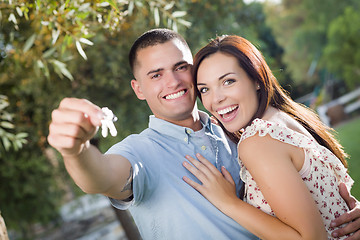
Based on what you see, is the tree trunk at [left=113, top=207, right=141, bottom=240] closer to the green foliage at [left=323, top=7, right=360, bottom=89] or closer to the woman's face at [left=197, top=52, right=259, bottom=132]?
the woman's face at [left=197, top=52, right=259, bottom=132]

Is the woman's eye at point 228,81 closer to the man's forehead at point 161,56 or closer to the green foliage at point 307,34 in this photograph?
the man's forehead at point 161,56

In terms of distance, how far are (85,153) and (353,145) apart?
1024 cm

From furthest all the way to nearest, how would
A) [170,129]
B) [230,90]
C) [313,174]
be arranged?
1. [170,129]
2. [230,90]
3. [313,174]

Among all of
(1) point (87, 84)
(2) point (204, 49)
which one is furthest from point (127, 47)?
(2) point (204, 49)

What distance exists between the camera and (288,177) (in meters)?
1.92

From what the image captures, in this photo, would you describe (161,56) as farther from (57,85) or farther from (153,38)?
(57,85)

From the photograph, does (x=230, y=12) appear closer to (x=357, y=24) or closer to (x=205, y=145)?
(x=205, y=145)

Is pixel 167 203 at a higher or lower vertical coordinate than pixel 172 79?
lower

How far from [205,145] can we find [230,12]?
4.90 metres

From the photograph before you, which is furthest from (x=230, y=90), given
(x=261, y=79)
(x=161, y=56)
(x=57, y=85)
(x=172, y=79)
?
(x=57, y=85)

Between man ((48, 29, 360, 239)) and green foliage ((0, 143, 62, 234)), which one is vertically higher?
man ((48, 29, 360, 239))

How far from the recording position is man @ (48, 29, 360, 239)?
1.40m

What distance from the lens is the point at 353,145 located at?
10.5 metres

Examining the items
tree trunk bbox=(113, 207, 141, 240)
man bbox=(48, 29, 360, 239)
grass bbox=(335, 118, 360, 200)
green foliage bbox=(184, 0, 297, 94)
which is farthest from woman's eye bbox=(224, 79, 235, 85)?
tree trunk bbox=(113, 207, 141, 240)
